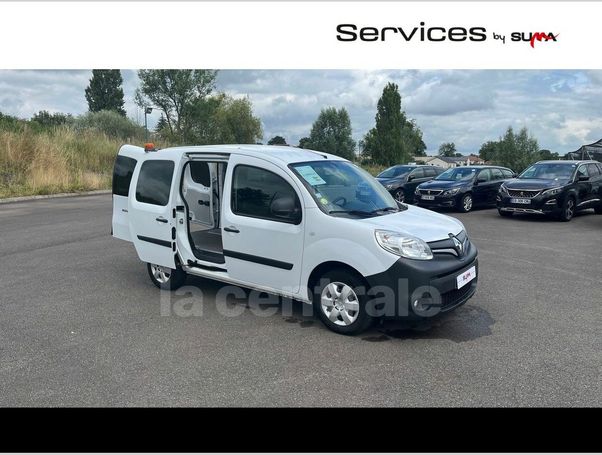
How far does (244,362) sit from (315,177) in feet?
6.65

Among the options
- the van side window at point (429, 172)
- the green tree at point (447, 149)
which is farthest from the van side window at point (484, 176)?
the green tree at point (447, 149)

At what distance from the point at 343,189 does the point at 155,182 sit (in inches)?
97.9

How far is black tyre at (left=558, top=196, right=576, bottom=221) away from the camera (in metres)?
12.2

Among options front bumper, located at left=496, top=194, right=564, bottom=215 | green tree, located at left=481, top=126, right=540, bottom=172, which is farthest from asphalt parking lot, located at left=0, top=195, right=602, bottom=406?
green tree, located at left=481, top=126, right=540, bottom=172

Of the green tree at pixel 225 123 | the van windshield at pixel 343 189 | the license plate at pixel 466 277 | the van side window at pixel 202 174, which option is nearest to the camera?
the license plate at pixel 466 277

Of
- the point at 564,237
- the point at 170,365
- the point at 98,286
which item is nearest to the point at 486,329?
the point at 170,365

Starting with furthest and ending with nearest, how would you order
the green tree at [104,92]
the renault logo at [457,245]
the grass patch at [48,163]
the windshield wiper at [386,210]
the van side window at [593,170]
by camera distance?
the green tree at [104,92] < the grass patch at [48,163] < the van side window at [593,170] < the windshield wiper at [386,210] < the renault logo at [457,245]

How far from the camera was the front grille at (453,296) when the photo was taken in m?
4.35

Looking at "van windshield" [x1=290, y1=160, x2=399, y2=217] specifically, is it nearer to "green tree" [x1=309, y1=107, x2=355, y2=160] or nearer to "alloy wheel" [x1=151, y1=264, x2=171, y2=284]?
"alloy wheel" [x1=151, y1=264, x2=171, y2=284]

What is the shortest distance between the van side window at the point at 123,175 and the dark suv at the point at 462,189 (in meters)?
10.7

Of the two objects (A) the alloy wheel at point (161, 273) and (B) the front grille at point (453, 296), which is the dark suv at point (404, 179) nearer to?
(A) the alloy wheel at point (161, 273)

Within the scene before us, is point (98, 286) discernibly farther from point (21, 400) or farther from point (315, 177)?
point (315, 177)

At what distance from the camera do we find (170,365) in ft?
12.9

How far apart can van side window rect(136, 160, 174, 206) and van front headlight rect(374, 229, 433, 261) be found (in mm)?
2843
